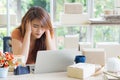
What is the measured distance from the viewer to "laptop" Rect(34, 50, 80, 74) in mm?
2162

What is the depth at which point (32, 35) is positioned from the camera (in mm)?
2977

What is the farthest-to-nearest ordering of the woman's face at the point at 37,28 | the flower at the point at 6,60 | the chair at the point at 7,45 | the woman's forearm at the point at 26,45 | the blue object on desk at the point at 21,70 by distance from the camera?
the chair at the point at 7,45 → the woman's forearm at the point at 26,45 → the woman's face at the point at 37,28 → the blue object on desk at the point at 21,70 → the flower at the point at 6,60

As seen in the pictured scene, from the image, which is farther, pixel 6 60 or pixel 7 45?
pixel 7 45

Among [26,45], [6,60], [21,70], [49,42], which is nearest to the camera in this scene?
[6,60]

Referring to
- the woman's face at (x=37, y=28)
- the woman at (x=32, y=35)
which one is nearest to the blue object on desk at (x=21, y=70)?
the woman at (x=32, y=35)

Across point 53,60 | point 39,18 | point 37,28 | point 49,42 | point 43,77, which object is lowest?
point 43,77

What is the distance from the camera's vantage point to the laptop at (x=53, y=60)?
2.16m

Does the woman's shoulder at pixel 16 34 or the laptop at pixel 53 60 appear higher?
the woman's shoulder at pixel 16 34

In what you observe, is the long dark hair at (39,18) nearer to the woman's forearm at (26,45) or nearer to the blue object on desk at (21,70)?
the woman's forearm at (26,45)

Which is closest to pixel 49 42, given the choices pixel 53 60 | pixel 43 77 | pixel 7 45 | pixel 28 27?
pixel 28 27

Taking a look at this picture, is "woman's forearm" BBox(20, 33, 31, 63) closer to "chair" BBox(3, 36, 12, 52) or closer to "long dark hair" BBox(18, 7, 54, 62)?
"long dark hair" BBox(18, 7, 54, 62)

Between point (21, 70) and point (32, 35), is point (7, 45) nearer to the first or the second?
point (32, 35)

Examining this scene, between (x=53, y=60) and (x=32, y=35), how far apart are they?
0.84 meters

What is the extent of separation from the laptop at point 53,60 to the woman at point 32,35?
580 mm
